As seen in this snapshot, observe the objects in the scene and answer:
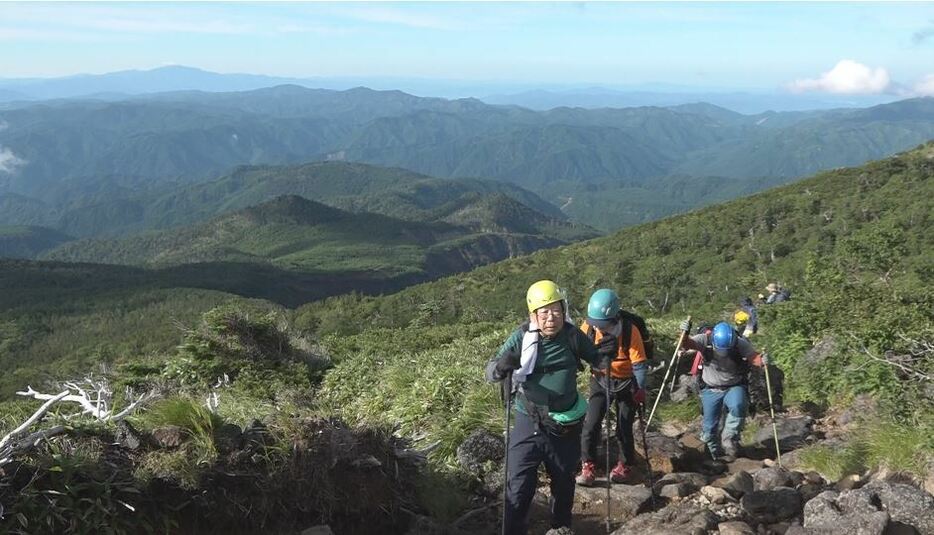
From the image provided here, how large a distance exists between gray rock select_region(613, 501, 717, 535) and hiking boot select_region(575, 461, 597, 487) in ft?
4.65

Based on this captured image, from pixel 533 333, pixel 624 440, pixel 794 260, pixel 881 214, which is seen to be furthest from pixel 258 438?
pixel 881 214

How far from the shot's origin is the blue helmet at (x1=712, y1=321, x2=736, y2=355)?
8.53 meters

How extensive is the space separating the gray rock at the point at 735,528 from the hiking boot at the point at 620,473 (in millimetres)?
2440

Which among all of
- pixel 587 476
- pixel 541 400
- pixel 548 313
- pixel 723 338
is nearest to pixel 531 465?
pixel 541 400

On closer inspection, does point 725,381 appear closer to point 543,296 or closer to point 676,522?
point 676,522

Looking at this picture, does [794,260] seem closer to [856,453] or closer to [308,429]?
[856,453]

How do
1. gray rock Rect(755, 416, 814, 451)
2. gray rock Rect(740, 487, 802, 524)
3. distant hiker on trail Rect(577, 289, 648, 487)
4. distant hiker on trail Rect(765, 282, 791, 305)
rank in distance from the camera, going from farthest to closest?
1. distant hiker on trail Rect(765, 282, 791, 305)
2. gray rock Rect(755, 416, 814, 451)
3. distant hiker on trail Rect(577, 289, 648, 487)
4. gray rock Rect(740, 487, 802, 524)

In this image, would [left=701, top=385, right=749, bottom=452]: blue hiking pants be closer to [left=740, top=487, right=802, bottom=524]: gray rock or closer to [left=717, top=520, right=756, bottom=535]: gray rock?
[left=740, top=487, right=802, bottom=524]: gray rock

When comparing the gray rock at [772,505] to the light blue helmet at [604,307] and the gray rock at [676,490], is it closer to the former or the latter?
the gray rock at [676,490]

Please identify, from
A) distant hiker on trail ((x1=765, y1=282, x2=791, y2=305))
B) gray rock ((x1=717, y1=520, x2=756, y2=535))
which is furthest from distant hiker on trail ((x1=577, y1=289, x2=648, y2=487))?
distant hiker on trail ((x1=765, y1=282, x2=791, y2=305))

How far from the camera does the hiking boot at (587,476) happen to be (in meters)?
7.63

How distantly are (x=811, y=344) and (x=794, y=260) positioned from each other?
183 ft

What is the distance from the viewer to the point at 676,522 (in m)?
5.67

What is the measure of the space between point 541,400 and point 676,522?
61.5 inches
